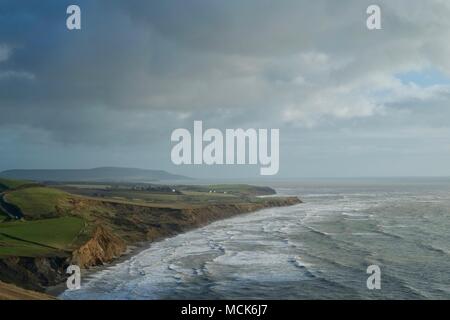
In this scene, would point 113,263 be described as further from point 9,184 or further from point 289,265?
point 9,184

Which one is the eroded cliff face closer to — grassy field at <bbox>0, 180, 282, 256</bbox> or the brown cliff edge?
the brown cliff edge

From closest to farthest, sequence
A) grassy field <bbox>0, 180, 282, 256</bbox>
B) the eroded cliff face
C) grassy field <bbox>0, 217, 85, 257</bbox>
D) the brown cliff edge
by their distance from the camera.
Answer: the brown cliff edge < grassy field <bbox>0, 217, 85, 257</bbox> < the eroded cliff face < grassy field <bbox>0, 180, 282, 256</bbox>

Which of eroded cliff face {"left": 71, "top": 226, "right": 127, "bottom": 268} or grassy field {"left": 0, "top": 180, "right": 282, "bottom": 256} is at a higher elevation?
grassy field {"left": 0, "top": 180, "right": 282, "bottom": 256}

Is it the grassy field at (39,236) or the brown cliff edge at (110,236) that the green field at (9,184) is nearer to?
the brown cliff edge at (110,236)

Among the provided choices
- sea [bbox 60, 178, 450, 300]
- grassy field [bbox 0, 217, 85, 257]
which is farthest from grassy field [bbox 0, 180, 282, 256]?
sea [bbox 60, 178, 450, 300]

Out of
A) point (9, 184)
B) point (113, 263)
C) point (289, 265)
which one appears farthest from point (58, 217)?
point (289, 265)

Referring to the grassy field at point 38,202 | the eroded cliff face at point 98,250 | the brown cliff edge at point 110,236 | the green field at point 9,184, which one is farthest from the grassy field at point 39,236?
the green field at point 9,184
